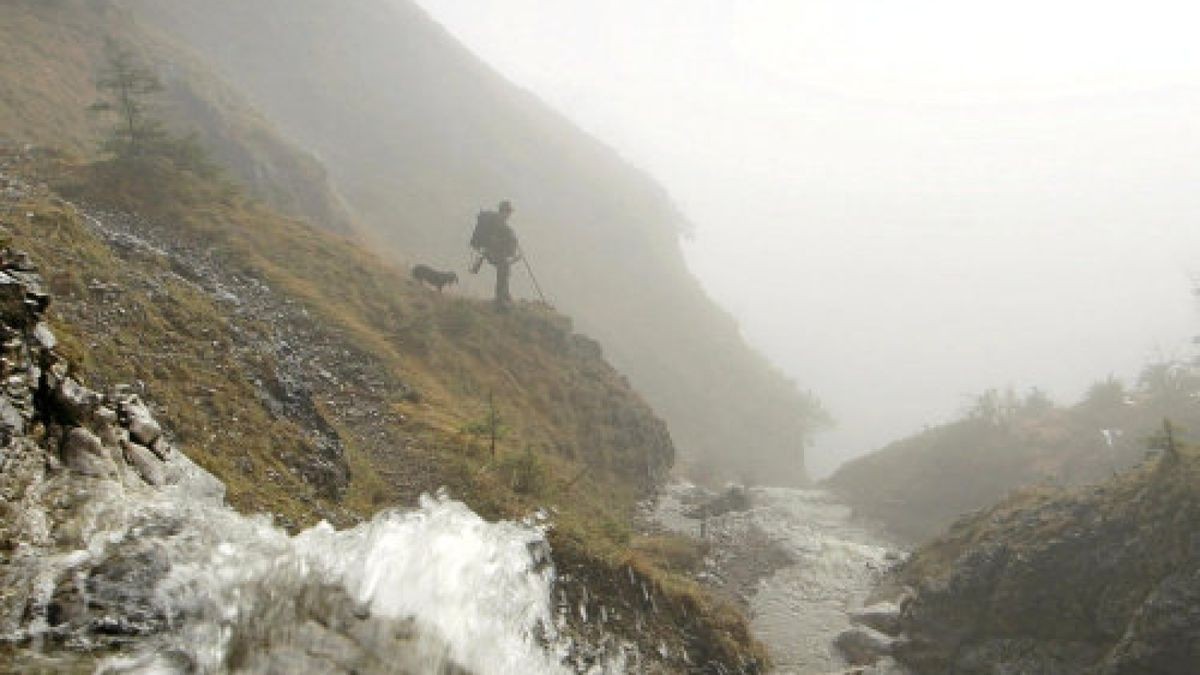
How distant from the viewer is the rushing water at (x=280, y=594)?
7.93m

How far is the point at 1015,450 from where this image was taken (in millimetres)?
41500

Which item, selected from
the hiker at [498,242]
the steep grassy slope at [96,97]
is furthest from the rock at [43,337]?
the steep grassy slope at [96,97]

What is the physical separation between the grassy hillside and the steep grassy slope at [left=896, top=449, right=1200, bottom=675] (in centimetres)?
1345

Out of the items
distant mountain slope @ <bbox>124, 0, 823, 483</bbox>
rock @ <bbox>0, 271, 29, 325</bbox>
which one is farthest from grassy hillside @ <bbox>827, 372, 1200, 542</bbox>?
rock @ <bbox>0, 271, 29, 325</bbox>

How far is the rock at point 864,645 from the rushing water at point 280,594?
410 inches

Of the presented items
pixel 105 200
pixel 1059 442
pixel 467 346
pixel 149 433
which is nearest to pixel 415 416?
pixel 467 346

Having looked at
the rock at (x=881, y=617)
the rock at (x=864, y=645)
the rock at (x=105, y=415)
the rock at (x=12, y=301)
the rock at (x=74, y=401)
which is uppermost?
the rock at (x=12, y=301)

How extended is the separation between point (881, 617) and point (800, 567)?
18.6 feet

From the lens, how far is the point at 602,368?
37125mm

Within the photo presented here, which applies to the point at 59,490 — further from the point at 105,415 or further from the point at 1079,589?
→ the point at 1079,589

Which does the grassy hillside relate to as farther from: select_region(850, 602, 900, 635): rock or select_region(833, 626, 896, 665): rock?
select_region(833, 626, 896, 665): rock

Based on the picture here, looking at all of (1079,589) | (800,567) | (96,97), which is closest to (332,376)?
(800,567)

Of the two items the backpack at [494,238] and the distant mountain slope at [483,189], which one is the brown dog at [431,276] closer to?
the backpack at [494,238]

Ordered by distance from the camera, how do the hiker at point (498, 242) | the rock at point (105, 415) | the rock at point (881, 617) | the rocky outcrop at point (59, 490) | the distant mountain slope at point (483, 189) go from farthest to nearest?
the distant mountain slope at point (483, 189)
the hiker at point (498, 242)
the rock at point (881, 617)
the rock at point (105, 415)
the rocky outcrop at point (59, 490)
